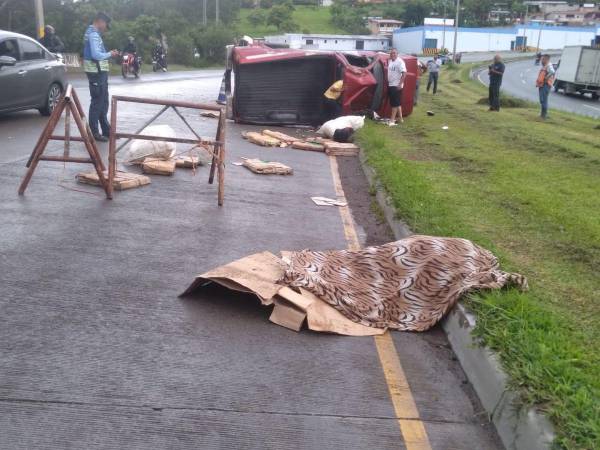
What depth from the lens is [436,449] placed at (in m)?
3.58

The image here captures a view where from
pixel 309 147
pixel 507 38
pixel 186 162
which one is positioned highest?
pixel 186 162

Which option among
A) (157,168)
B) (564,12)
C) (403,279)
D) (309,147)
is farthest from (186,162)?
(564,12)

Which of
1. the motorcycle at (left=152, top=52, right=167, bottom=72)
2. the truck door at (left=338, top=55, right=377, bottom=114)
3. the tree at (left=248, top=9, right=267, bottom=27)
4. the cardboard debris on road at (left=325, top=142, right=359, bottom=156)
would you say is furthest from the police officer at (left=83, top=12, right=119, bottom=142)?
the tree at (left=248, top=9, right=267, bottom=27)

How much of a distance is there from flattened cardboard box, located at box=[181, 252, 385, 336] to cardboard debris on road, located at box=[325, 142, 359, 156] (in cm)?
845

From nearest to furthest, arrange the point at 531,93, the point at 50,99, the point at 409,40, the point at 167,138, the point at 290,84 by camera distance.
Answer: the point at 167,138 < the point at 50,99 < the point at 290,84 < the point at 531,93 < the point at 409,40

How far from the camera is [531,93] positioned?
41.2 m

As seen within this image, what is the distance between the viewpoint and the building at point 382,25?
109750mm

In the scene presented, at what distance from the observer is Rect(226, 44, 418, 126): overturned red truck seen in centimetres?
1606

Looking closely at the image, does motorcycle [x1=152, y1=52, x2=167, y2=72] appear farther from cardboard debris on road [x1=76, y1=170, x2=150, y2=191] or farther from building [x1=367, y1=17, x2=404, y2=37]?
building [x1=367, y1=17, x2=404, y2=37]

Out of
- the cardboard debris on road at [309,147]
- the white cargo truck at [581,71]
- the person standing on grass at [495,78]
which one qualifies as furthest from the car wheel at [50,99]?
the white cargo truck at [581,71]

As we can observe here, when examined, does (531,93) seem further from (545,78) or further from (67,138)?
(67,138)

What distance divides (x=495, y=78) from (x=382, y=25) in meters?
94.3

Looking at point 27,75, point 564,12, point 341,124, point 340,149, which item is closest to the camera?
point 27,75

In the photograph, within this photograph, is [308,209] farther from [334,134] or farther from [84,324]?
[334,134]
